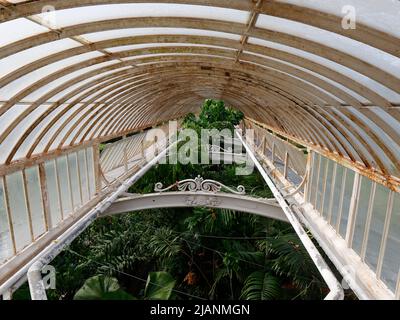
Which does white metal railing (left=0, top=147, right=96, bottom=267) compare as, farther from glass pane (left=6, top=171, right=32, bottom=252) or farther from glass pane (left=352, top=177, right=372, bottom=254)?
glass pane (left=352, top=177, right=372, bottom=254)

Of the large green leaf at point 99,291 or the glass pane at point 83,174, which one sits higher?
the glass pane at point 83,174

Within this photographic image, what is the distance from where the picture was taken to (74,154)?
7844mm

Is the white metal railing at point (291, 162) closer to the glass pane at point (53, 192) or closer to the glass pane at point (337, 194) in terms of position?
the glass pane at point (337, 194)

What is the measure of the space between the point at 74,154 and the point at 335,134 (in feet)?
18.1

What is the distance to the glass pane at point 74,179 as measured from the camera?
7711 millimetres

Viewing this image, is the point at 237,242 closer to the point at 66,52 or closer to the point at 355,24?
the point at 66,52

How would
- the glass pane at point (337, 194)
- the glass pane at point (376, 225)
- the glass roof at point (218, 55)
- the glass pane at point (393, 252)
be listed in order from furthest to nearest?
the glass pane at point (337, 194) → the glass pane at point (376, 225) → the glass pane at point (393, 252) → the glass roof at point (218, 55)

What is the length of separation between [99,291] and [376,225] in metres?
4.00

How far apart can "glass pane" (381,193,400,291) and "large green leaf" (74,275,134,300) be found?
137 inches

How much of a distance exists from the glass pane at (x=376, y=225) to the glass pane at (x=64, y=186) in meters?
5.67

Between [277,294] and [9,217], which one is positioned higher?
[9,217]

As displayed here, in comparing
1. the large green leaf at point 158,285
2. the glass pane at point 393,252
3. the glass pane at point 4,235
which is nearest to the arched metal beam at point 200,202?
the large green leaf at point 158,285

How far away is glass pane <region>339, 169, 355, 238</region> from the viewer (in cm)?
572

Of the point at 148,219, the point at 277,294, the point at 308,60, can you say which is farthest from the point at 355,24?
the point at 148,219
